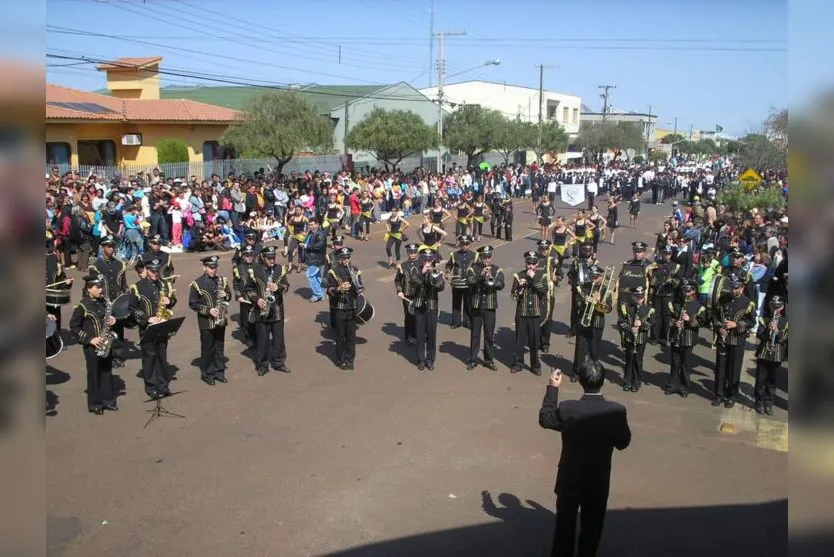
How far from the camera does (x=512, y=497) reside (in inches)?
303

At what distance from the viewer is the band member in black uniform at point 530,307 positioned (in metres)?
11.6

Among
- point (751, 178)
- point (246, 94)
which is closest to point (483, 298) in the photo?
point (751, 178)

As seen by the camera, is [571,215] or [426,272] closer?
[426,272]

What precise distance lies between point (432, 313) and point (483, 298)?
0.81 meters

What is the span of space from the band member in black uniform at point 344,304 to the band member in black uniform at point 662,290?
197 inches

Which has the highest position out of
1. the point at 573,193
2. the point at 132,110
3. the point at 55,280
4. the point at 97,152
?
the point at 132,110

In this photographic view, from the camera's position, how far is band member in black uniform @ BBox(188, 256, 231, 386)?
11.0 metres

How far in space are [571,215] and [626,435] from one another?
102 ft

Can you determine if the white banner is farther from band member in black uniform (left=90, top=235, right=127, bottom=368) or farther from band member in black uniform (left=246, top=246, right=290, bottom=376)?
band member in black uniform (left=90, top=235, right=127, bottom=368)

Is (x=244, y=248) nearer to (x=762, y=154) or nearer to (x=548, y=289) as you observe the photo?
(x=548, y=289)

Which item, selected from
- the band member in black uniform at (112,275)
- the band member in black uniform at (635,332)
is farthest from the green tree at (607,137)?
the band member in black uniform at (112,275)

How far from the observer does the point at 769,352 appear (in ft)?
32.5

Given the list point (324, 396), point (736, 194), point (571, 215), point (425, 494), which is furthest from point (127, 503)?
point (571, 215)
